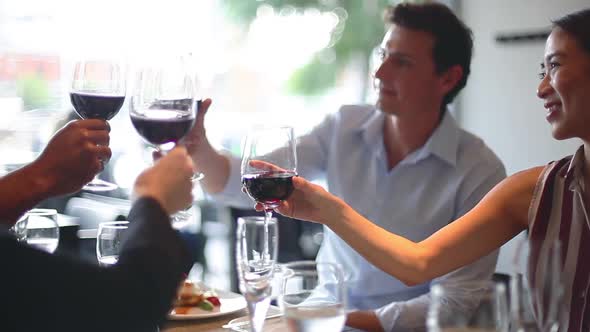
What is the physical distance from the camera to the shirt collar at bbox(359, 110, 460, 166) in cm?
238

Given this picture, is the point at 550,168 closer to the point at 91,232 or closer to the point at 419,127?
the point at 419,127

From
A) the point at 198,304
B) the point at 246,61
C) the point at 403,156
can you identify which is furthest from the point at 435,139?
the point at 246,61

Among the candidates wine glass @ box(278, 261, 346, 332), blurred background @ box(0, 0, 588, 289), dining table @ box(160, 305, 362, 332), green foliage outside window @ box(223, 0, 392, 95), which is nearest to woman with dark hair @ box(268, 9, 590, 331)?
dining table @ box(160, 305, 362, 332)

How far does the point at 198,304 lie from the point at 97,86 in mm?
573

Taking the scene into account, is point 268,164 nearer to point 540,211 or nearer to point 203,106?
point 203,106

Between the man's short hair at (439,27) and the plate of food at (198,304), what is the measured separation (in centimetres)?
117

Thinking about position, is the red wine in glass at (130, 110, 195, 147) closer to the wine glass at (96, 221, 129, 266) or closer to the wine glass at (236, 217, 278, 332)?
the wine glass at (236, 217, 278, 332)

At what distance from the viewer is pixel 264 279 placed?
134 centimetres

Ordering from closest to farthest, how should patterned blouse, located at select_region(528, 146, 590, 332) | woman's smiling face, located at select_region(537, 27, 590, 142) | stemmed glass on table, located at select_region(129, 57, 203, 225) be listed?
stemmed glass on table, located at select_region(129, 57, 203, 225), patterned blouse, located at select_region(528, 146, 590, 332), woman's smiling face, located at select_region(537, 27, 590, 142)

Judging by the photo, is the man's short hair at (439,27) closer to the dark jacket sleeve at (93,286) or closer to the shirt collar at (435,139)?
the shirt collar at (435,139)

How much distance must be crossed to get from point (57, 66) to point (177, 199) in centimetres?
376

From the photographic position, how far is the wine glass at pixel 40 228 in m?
1.68

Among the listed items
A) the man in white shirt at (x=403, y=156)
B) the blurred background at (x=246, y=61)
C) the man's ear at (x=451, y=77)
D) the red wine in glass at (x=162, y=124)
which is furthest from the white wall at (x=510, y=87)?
the red wine in glass at (x=162, y=124)

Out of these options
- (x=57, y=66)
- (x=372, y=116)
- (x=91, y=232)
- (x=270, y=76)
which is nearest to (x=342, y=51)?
(x=270, y=76)
